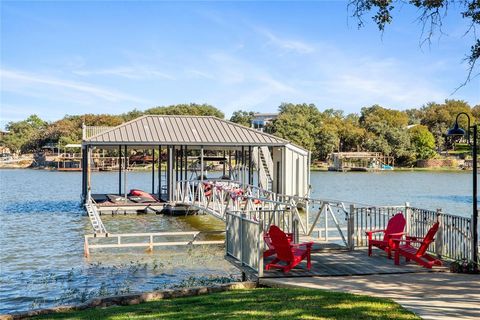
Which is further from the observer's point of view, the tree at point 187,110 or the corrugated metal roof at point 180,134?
the tree at point 187,110

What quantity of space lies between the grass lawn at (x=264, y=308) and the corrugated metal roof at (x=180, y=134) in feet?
67.4

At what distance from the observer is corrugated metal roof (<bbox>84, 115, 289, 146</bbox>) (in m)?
29.3

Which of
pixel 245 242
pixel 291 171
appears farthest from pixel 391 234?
pixel 291 171

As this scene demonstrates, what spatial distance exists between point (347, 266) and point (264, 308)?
401cm

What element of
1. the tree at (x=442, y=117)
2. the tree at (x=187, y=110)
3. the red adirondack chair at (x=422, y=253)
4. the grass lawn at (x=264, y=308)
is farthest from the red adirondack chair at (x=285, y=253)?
the tree at (x=442, y=117)

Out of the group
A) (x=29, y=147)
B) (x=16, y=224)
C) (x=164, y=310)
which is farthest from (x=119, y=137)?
(x=29, y=147)

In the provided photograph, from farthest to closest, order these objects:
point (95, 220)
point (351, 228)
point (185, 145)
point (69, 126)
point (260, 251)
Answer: point (69, 126)
point (185, 145)
point (95, 220)
point (351, 228)
point (260, 251)

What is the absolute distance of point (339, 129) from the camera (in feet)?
354

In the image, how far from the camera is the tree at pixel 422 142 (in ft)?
336

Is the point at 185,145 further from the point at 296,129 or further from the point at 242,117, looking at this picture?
the point at 242,117

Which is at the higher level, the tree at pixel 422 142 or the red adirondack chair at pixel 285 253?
the tree at pixel 422 142

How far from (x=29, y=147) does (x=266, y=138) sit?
358 feet

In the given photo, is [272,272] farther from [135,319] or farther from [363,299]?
[135,319]

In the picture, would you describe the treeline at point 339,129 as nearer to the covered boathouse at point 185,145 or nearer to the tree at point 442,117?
the tree at point 442,117
